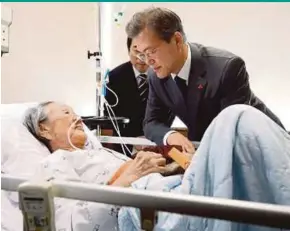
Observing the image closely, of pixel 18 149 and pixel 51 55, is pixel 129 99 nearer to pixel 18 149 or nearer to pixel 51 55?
pixel 51 55

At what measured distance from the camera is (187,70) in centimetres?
166

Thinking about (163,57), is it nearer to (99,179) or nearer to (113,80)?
(99,179)

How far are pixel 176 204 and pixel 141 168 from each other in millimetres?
555

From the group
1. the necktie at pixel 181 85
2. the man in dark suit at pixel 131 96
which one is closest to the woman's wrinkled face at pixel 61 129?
the necktie at pixel 181 85

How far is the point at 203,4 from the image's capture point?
334 centimetres

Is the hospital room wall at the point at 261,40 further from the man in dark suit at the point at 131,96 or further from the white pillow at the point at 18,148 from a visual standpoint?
the white pillow at the point at 18,148

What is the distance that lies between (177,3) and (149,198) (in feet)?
9.56

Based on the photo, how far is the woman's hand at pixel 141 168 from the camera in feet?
3.97

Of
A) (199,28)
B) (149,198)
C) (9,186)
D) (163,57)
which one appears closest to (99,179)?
(163,57)

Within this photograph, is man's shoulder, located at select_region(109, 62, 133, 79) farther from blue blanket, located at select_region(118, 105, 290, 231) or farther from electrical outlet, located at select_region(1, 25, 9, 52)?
blue blanket, located at select_region(118, 105, 290, 231)

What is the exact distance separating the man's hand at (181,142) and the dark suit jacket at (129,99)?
1.05m

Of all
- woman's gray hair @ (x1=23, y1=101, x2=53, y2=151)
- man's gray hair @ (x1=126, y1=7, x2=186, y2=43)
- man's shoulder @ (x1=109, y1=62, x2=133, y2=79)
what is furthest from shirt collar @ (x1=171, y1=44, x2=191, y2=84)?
man's shoulder @ (x1=109, y1=62, x2=133, y2=79)

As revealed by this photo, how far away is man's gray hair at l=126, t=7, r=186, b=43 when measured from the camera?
5.25 feet

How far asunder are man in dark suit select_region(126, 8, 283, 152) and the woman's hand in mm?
313
